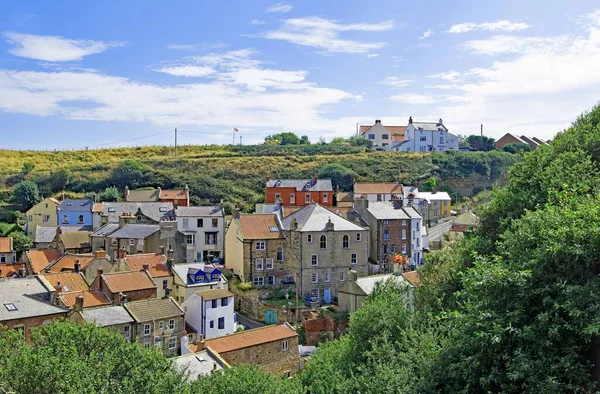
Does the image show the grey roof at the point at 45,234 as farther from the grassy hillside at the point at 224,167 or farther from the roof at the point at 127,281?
the roof at the point at 127,281

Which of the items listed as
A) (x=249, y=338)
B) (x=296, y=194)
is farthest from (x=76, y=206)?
(x=249, y=338)

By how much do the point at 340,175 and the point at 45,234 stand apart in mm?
43550

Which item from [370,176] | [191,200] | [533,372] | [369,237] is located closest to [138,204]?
[191,200]

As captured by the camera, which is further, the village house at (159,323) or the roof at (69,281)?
the roof at (69,281)

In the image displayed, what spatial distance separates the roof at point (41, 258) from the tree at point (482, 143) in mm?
85586

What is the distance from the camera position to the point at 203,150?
11062 cm

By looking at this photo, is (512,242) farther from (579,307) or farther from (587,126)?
(587,126)

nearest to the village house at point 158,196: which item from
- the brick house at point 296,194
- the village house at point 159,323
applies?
the brick house at point 296,194

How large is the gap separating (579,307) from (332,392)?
9.84m

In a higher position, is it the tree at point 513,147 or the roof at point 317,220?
the tree at point 513,147

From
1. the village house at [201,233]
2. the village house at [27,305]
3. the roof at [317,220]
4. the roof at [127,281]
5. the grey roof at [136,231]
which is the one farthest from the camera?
the village house at [201,233]

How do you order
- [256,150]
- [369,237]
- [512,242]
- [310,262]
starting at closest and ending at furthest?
[512,242] → [310,262] → [369,237] → [256,150]

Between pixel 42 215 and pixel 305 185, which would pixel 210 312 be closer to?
pixel 305 185

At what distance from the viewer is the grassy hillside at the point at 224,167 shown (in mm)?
81625
